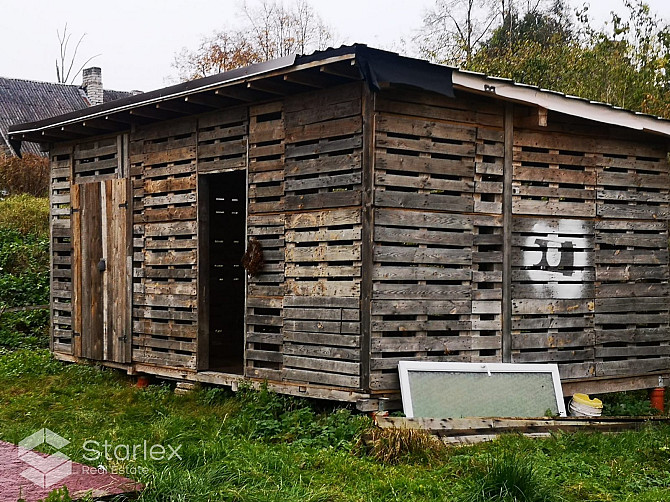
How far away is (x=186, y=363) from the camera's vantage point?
9773 millimetres

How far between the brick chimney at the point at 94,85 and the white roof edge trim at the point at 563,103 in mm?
25808

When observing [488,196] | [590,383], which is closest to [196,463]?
[488,196]

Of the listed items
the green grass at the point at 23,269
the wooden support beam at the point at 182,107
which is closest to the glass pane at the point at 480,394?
the wooden support beam at the point at 182,107

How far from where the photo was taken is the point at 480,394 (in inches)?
320

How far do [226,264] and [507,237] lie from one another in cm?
480

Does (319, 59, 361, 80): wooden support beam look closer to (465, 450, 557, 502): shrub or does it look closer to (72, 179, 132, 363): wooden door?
(465, 450, 557, 502): shrub

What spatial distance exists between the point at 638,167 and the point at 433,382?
4.01 metres

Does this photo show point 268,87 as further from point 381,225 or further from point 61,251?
point 61,251

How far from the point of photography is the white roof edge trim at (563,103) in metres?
7.98

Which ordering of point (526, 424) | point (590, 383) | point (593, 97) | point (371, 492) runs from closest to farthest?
point (371, 492), point (526, 424), point (590, 383), point (593, 97)

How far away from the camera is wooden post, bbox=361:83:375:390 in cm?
784

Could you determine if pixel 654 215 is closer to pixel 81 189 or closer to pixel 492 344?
pixel 492 344

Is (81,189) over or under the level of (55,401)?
over

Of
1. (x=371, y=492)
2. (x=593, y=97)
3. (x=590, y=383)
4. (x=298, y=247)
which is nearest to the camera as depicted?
(x=371, y=492)
